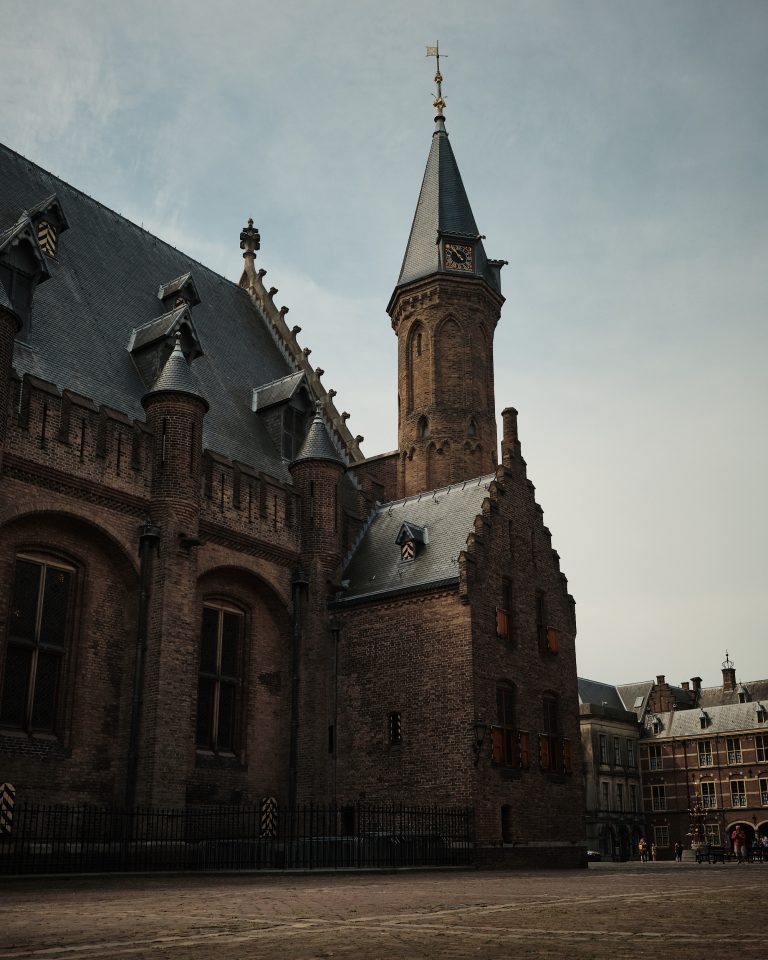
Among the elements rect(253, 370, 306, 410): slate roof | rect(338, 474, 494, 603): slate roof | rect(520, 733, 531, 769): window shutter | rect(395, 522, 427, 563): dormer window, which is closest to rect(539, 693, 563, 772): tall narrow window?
rect(520, 733, 531, 769): window shutter

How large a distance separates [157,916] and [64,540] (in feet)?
47.1

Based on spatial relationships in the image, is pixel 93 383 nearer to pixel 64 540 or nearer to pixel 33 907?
pixel 64 540

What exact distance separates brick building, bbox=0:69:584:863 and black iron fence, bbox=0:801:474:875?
56cm

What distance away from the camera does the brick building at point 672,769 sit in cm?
6881

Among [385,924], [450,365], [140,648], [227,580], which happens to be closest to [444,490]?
[450,365]

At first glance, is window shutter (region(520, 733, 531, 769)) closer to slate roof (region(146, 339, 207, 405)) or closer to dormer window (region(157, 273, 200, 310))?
slate roof (region(146, 339, 207, 405))

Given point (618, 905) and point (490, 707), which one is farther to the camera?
point (490, 707)

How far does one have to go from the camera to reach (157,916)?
8.66 meters

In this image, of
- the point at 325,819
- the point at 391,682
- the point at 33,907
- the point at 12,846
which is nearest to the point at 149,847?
the point at 12,846

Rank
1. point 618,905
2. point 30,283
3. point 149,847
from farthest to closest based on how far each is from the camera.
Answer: point 30,283 → point 149,847 → point 618,905

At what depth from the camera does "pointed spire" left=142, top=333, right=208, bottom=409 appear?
78.4ft

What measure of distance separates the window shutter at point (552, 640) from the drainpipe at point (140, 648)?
12.4m

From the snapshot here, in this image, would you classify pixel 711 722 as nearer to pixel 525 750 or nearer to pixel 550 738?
pixel 550 738

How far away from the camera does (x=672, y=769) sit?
73.5 metres
